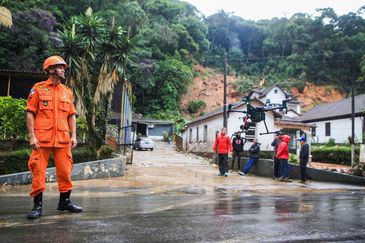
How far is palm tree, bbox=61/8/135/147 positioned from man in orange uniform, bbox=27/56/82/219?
7425 mm

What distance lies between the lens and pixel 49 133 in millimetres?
5109

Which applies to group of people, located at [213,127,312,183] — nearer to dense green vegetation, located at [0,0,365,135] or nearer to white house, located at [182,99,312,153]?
dense green vegetation, located at [0,0,365,135]

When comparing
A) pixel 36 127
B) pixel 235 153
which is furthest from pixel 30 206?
pixel 235 153

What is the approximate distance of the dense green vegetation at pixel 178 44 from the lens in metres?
34.0

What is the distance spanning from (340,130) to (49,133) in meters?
36.3

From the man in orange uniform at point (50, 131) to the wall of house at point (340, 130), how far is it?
3420cm

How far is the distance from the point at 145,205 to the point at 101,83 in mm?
10004

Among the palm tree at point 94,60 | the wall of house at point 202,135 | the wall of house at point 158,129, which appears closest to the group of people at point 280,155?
the palm tree at point 94,60

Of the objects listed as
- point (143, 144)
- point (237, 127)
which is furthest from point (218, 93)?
point (237, 127)

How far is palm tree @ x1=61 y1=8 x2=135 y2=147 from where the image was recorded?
47.8 ft

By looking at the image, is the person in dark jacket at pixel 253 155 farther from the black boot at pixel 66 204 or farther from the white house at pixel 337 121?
the white house at pixel 337 121

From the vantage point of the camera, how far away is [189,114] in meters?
65.4

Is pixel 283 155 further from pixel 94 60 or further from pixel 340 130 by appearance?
pixel 340 130

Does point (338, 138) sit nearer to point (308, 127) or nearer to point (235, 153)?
point (308, 127)
